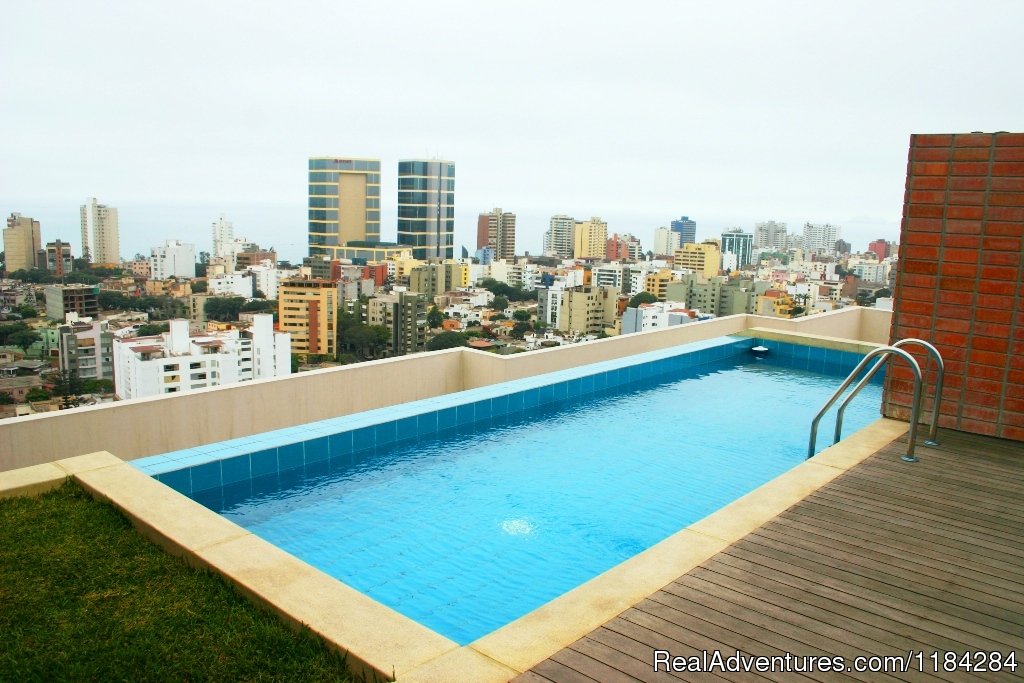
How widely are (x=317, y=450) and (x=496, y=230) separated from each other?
7709cm

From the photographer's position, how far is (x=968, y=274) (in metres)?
4.55

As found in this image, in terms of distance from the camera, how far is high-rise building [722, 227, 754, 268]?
175 feet

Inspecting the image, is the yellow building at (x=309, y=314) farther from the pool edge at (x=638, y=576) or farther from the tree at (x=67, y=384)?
the pool edge at (x=638, y=576)

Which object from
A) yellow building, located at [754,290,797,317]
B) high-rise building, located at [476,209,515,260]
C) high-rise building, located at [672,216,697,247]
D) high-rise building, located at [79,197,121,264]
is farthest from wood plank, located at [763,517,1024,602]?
high-rise building, located at [476,209,515,260]

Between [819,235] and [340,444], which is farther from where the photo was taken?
[819,235]

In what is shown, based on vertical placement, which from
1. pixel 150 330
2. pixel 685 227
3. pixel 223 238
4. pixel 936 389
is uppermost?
pixel 685 227

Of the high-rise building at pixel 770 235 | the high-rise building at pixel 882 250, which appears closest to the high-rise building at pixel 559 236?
the high-rise building at pixel 770 235

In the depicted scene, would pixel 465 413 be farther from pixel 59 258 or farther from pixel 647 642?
pixel 59 258

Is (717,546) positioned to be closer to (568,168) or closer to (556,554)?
(556,554)

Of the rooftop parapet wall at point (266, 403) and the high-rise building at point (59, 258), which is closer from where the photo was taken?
the rooftop parapet wall at point (266, 403)

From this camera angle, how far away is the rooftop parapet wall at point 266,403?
16.0 ft

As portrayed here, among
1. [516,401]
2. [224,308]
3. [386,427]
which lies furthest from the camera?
[224,308]

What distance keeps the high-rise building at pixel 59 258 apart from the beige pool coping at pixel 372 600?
12.0m

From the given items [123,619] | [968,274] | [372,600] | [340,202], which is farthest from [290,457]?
[340,202]
